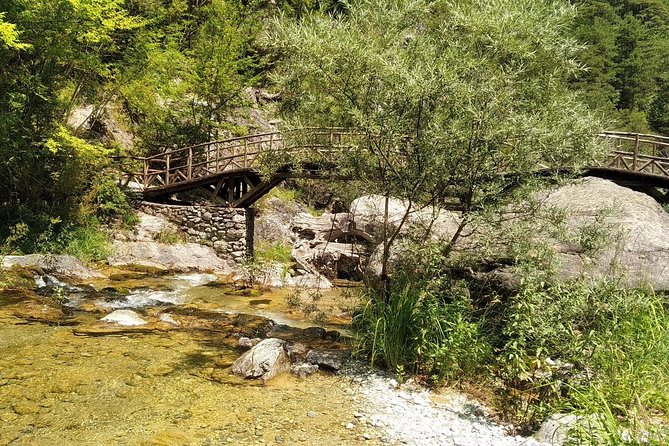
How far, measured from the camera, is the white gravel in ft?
15.6

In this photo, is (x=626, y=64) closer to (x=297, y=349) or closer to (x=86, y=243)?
(x=86, y=243)

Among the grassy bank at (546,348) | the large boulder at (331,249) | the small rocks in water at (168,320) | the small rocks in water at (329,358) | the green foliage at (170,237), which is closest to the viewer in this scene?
the grassy bank at (546,348)

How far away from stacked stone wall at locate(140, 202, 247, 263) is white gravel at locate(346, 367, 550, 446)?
37.3 ft

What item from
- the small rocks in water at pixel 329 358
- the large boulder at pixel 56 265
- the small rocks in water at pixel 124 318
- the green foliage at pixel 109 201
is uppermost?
the green foliage at pixel 109 201

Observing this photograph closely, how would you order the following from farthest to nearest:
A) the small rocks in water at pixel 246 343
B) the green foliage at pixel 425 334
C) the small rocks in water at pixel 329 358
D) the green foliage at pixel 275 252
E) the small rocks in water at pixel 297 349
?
1. the green foliage at pixel 275 252
2. the small rocks in water at pixel 246 343
3. the small rocks in water at pixel 297 349
4. the small rocks in water at pixel 329 358
5. the green foliage at pixel 425 334

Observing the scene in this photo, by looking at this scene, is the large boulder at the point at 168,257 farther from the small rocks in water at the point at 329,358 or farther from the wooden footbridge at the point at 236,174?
the small rocks in water at the point at 329,358

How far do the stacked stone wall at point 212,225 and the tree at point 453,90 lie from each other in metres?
10.8

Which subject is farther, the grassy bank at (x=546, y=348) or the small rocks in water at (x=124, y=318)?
the small rocks in water at (x=124, y=318)

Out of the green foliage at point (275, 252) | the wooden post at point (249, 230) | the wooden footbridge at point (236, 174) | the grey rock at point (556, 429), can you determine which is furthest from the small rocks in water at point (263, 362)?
the wooden post at point (249, 230)

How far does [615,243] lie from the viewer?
22.4 ft

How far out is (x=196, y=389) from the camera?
19.3ft

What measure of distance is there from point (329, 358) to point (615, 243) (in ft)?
15.1

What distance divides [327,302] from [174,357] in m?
5.86

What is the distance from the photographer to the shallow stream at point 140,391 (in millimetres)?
4746
